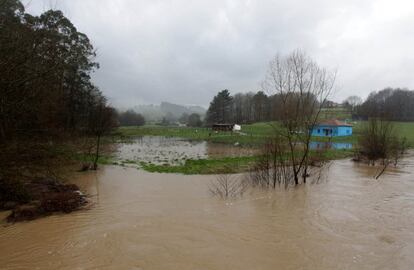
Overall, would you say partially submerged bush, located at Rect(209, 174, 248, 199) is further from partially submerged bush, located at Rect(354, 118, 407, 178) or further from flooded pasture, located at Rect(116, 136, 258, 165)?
partially submerged bush, located at Rect(354, 118, 407, 178)

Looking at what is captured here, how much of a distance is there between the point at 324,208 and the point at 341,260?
414 centimetres

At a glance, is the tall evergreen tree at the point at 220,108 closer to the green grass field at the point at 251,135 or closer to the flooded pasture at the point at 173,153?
the green grass field at the point at 251,135

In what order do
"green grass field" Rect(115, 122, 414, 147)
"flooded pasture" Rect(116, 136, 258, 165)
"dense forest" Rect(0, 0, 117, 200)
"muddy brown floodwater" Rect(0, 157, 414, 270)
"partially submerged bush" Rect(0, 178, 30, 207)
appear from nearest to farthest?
"muddy brown floodwater" Rect(0, 157, 414, 270), "dense forest" Rect(0, 0, 117, 200), "partially submerged bush" Rect(0, 178, 30, 207), "flooded pasture" Rect(116, 136, 258, 165), "green grass field" Rect(115, 122, 414, 147)

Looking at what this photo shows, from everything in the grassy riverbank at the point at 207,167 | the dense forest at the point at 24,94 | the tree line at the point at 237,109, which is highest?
the tree line at the point at 237,109

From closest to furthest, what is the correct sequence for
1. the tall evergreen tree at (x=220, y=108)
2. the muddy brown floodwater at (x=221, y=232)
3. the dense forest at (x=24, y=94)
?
the muddy brown floodwater at (x=221, y=232)
the dense forest at (x=24, y=94)
the tall evergreen tree at (x=220, y=108)

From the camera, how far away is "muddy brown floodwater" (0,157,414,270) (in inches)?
248

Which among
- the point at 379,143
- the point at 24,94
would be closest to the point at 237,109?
the point at 379,143

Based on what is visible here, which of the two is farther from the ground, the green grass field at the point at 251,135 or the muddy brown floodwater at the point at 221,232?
the green grass field at the point at 251,135

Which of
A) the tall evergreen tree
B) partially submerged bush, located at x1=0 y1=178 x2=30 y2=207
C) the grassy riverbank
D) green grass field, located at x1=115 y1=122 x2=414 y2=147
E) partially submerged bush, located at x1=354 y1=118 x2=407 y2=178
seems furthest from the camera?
the tall evergreen tree

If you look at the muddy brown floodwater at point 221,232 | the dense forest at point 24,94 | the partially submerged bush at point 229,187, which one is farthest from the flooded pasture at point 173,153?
the dense forest at point 24,94

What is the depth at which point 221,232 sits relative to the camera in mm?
7898

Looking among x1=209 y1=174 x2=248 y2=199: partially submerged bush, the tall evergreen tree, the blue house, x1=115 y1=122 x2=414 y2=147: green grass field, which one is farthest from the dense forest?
the tall evergreen tree

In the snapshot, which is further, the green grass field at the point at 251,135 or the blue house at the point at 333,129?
the blue house at the point at 333,129

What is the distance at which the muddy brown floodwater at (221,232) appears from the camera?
631 cm
